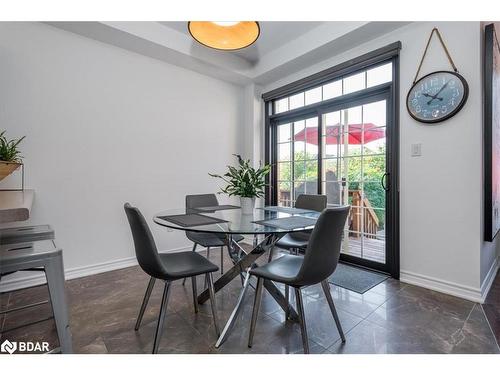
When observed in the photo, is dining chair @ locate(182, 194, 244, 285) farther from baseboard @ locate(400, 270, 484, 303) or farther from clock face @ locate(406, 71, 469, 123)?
clock face @ locate(406, 71, 469, 123)

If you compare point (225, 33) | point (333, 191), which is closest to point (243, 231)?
point (225, 33)

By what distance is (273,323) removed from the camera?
174cm

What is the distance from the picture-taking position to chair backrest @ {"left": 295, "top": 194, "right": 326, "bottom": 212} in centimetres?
252

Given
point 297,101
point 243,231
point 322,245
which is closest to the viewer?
point 322,245

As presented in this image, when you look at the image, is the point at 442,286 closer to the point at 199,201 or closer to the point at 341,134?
the point at 341,134

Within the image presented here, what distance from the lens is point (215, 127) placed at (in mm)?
3760

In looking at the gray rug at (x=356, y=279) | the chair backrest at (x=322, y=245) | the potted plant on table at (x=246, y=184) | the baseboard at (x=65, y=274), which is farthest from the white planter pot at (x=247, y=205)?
the baseboard at (x=65, y=274)

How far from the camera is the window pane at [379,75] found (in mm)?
2628

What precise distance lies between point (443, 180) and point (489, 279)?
3.54 ft

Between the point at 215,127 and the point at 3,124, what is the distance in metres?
2.32

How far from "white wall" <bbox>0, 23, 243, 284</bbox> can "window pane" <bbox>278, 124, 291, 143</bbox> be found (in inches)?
45.9

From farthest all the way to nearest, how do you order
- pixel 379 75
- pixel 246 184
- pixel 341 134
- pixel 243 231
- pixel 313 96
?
pixel 313 96 → pixel 341 134 → pixel 379 75 → pixel 246 184 → pixel 243 231

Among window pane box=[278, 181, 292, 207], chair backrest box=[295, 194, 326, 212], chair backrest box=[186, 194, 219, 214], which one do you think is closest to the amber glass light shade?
chair backrest box=[186, 194, 219, 214]

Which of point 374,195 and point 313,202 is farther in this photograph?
point 374,195
